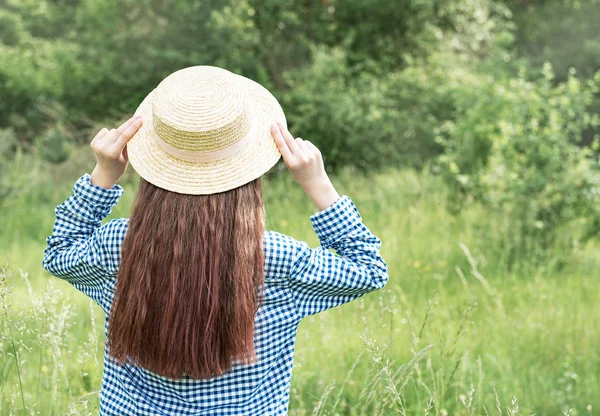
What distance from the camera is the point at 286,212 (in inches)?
261

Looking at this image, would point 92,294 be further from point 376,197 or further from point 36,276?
point 376,197

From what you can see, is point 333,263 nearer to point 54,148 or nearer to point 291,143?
point 291,143

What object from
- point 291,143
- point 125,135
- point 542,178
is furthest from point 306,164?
point 542,178

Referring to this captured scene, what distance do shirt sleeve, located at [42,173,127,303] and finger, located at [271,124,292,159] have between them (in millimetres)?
403

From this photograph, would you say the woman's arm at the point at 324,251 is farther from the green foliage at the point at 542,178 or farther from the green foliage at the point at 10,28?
the green foliage at the point at 10,28

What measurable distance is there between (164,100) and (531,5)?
13845mm

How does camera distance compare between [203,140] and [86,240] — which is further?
[86,240]

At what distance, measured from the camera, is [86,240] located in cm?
163

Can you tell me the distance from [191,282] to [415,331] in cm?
221

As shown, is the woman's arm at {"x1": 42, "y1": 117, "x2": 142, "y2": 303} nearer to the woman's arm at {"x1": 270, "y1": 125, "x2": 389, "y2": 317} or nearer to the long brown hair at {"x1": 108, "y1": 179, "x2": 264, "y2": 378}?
the long brown hair at {"x1": 108, "y1": 179, "x2": 264, "y2": 378}

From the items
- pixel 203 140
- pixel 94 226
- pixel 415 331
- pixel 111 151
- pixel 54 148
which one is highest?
pixel 203 140

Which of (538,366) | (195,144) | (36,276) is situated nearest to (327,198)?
(195,144)

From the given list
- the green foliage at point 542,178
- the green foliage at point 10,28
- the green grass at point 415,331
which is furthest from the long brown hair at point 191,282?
the green foliage at point 10,28

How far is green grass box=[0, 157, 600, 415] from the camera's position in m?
2.25
